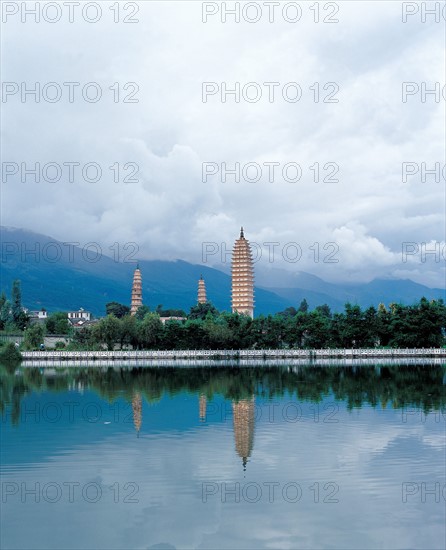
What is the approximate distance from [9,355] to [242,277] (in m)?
51.9

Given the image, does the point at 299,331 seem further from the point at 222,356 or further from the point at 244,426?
the point at 244,426

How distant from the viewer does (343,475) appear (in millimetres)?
16547

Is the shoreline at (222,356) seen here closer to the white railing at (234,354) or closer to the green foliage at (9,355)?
the white railing at (234,354)

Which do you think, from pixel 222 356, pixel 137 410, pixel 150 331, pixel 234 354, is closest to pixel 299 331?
pixel 234 354

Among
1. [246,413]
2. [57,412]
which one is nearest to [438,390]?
[246,413]

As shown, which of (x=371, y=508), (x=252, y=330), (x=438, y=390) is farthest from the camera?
(x=252, y=330)

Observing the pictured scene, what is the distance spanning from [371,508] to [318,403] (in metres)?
17.3

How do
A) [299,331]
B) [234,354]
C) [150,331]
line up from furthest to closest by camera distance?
[150,331] → [299,331] → [234,354]

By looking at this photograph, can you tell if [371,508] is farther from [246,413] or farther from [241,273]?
[241,273]

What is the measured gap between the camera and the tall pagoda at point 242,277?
378 feet

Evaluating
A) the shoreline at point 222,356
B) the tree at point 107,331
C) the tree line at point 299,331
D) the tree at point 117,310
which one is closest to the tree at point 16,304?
the tree line at point 299,331

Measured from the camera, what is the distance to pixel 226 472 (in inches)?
675

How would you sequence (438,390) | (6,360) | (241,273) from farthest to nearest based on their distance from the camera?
1. (241,273)
2. (6,360)
3. (438,390)

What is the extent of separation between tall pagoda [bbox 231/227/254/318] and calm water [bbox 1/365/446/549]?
81551 millimetres
